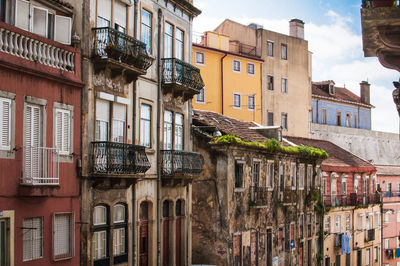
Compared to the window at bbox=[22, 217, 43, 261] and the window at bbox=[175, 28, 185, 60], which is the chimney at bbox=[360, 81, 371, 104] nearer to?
the window at bbox=[175, 28, 185, 60]

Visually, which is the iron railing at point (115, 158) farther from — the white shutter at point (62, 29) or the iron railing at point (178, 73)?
the iron railing at point (178, 73)

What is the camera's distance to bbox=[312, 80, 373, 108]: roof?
68.1 meters

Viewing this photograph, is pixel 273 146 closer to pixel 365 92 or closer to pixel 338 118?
pixel 338 118

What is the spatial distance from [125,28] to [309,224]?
23187 millimetres

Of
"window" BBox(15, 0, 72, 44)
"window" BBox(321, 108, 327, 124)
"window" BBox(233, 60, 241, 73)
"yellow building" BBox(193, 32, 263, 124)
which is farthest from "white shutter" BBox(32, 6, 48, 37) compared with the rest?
"window" BBox(321, 108, 327, 124)

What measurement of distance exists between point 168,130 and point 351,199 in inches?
1092

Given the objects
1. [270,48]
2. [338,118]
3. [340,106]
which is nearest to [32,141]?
[270,48]

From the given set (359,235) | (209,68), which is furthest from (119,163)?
(359,235)

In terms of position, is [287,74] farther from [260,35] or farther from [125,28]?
[125,28]

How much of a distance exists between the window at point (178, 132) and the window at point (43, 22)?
334 inches

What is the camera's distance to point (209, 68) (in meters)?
49.5

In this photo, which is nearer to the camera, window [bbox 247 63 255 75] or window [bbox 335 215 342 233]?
window [bbox 335 215 342 233]

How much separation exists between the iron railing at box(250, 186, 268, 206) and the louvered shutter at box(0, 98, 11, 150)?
57.7ft

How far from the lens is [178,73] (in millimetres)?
26672
